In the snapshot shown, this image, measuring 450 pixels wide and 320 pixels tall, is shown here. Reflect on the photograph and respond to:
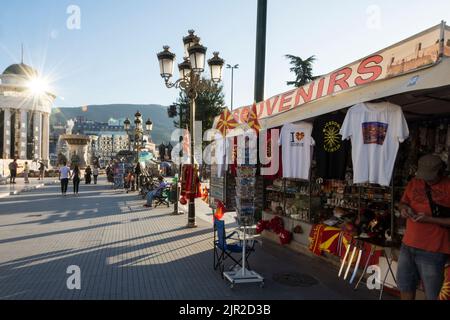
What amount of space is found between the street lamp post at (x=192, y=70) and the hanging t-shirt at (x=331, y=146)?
514 cm

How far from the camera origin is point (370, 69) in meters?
5.95

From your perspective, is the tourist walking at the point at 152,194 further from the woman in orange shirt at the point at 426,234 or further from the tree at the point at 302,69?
the tree at the point at 302,69

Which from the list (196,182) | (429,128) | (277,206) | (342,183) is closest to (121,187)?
(196,182)

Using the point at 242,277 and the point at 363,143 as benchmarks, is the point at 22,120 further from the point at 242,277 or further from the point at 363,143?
the point at 363,143

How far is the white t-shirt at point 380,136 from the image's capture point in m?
4.95

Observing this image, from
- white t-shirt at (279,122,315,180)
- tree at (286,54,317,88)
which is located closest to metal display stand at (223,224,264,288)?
white t-shirt at (279,122,315,180)

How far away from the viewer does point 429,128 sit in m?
6.36

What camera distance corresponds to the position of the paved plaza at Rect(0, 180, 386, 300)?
5.69 metres

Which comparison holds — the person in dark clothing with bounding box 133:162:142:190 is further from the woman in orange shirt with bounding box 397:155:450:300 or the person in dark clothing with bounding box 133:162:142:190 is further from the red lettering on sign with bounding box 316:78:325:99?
the woman in orange shirt with bounding box 397:155:450:300

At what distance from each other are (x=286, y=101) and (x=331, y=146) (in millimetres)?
2109

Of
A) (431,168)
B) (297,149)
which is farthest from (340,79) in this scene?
(431,168)

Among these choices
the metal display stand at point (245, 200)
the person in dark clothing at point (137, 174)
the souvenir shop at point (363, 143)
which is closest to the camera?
the souvenir shop at point (363, 143)

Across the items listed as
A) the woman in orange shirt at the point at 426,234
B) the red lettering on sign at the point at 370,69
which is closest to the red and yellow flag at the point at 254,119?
the red lettering on sign at the point at 370,69
